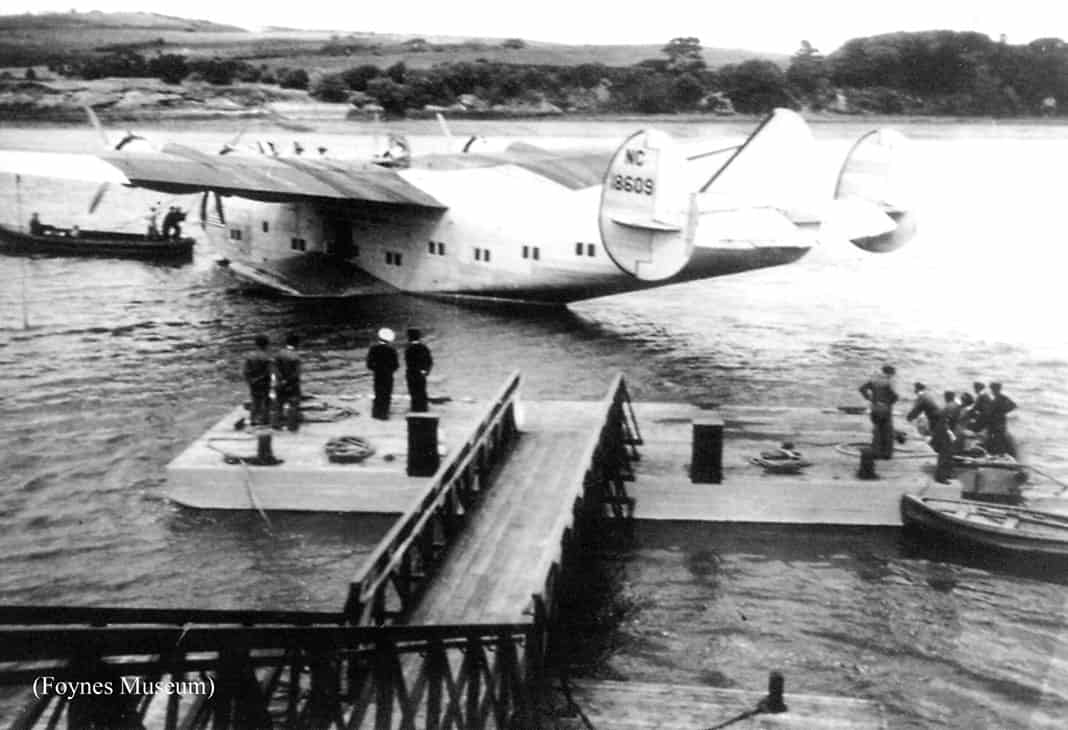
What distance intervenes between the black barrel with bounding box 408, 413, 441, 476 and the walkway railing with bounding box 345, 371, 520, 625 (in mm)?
991

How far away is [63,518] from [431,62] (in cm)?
2636

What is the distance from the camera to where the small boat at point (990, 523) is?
15.8 m

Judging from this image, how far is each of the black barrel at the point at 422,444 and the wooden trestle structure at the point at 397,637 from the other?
1.02m

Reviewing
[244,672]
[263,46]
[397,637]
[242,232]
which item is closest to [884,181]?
[263,46]

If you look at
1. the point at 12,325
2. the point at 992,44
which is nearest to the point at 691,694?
the point at 992,44

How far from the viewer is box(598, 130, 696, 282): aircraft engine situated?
86.6ft

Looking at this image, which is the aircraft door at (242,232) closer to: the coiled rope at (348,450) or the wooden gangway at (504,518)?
the wooden gangway at (504,518)

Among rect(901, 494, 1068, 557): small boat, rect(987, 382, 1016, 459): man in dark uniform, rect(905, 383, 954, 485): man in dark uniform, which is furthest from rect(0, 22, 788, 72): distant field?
rect(987, 382, 1016, 459): man in dark uniform

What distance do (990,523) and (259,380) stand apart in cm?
1173

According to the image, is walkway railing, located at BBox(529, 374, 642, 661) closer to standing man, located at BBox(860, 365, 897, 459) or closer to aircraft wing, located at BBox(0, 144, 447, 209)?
standing man, located at BBox(860, 365, 897, 459)

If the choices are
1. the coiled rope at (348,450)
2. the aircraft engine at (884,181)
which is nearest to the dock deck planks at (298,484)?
the coiled rope at (348,450)

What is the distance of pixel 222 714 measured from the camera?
253 inches

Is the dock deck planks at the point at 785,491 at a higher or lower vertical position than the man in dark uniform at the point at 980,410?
lower

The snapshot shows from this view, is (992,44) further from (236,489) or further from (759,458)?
(236,489)
